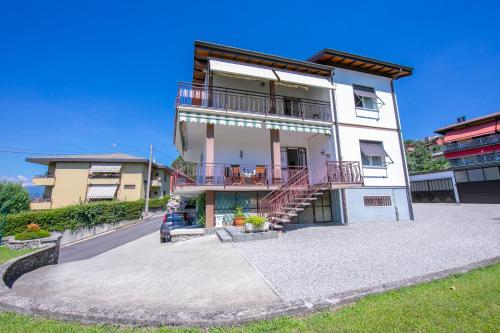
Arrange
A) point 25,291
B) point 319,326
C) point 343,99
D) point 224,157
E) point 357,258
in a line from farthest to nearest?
1. point 343,99
2. point 224,157
3. point 357,258
4. point 25,291
5. point 319,326

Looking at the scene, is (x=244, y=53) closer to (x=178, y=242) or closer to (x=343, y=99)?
(x=343, y=99)

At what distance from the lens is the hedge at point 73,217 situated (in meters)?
21.8

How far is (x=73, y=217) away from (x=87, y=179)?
46.7 feet

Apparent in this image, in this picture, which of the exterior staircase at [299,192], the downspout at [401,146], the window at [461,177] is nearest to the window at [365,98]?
the downspout at [401,146]

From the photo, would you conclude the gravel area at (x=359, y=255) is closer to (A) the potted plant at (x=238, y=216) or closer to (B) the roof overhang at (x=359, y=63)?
(A) the potted plant at (x=238, y=216)

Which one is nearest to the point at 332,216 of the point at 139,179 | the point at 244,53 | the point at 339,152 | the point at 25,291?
the point at 339,152

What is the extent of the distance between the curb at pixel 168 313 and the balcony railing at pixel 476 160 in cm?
3548

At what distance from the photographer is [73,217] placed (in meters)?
24.2

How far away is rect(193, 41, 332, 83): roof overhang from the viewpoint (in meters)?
13.5

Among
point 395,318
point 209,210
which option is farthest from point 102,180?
point 395,318

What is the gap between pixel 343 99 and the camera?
52.2 ft

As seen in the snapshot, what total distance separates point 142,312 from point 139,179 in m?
38.5

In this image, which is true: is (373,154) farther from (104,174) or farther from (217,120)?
(104,174)

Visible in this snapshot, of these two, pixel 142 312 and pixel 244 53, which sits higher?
pixel 244 53
